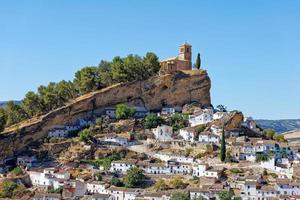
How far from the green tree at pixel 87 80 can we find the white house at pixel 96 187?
24.8 metres

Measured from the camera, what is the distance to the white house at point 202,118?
7075 cm

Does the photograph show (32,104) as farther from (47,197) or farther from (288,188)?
(288,188)

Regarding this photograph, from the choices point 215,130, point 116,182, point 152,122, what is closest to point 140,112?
point 152,122

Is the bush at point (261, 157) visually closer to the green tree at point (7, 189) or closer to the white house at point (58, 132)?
the white house at point (58, 132)

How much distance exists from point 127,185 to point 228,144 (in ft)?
45.9

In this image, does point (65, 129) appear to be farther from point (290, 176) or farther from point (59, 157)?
point (290, 176)

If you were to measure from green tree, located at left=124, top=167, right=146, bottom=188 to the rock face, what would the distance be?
19.3 metres

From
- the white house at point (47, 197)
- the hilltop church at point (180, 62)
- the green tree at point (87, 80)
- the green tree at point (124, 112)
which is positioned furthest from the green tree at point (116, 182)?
the hilltop church at point (180, 62)

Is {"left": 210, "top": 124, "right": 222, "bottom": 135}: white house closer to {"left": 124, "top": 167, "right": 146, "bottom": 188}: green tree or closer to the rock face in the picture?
the rock face

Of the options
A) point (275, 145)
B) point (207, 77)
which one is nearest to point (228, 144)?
point (275, 145)

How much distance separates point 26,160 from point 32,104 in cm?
1247

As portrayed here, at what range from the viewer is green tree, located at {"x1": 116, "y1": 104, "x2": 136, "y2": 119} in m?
73.8

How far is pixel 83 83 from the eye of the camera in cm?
7988

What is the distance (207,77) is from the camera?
82000mm
